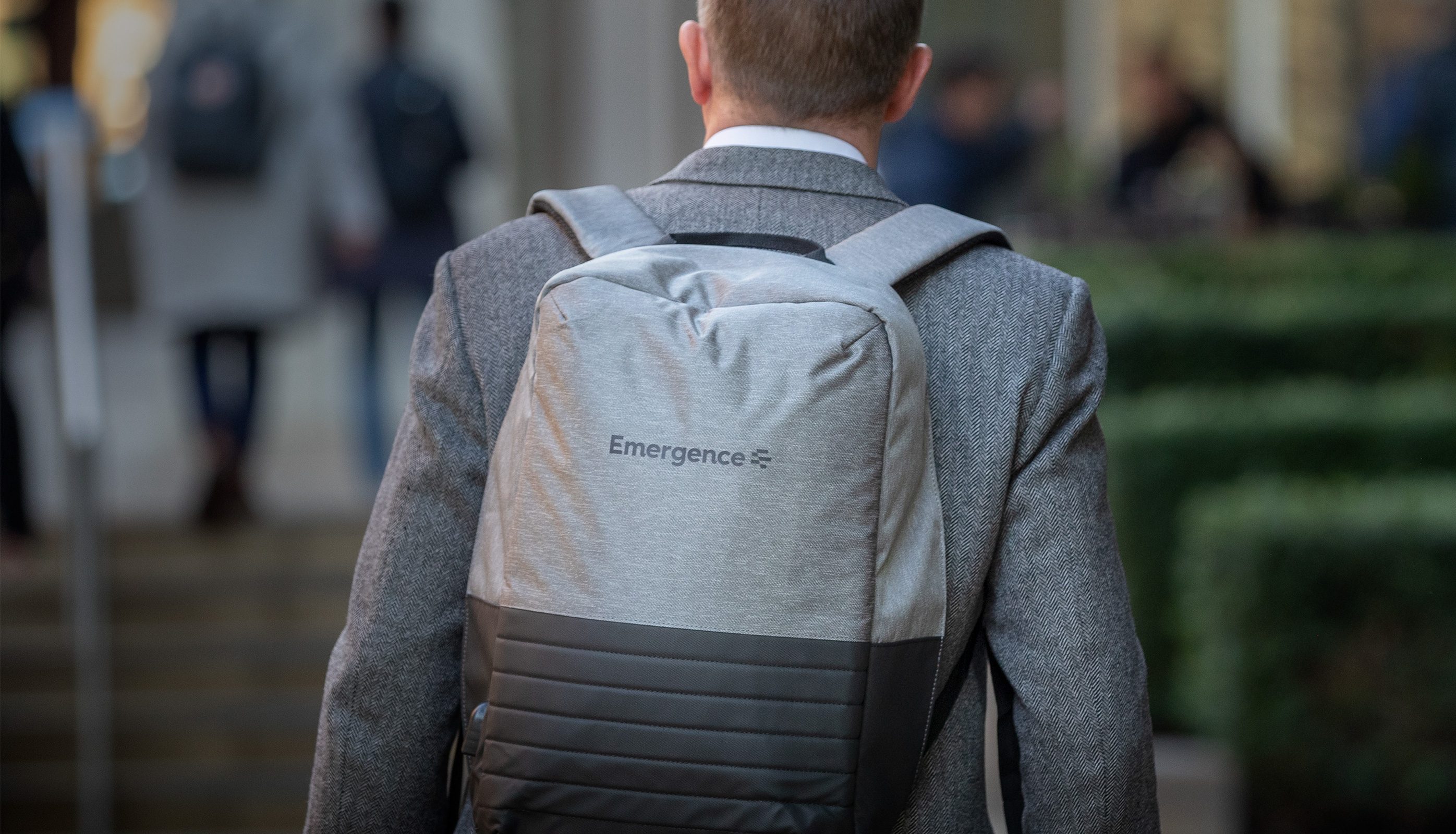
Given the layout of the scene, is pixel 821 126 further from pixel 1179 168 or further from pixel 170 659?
pixel 1179 168

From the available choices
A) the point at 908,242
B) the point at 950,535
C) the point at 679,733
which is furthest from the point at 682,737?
the point at 908,242

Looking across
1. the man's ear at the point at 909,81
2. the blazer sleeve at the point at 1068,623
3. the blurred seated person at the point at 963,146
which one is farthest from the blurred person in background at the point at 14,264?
the blazer sleeve at the point at 1068,623

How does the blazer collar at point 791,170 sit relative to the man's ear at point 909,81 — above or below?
below

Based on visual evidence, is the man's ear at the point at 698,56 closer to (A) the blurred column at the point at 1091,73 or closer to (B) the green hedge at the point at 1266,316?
(B) the green hedge at the point at 1266,316

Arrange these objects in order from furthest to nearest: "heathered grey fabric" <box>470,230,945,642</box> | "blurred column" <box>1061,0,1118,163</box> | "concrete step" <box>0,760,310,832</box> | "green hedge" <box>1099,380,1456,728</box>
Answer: "blurred column" <box>1061,0,1118,163</box>, "concrete step" <box>0,760,310,832</box>, "green hedge" <box>1099,380,1456,728</box>, "heathered grey fabric" <box>470,230,945,642</box>

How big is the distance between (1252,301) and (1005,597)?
19.1 ft

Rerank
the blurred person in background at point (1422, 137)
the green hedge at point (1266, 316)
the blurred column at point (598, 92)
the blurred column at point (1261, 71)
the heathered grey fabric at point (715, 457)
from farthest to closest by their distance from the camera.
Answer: the blurred column at point (1261, 71) < the blurred column at point (598, 92) < the blurred person in background at point (1422, 137) < the green hedge at point (1266, 316) < the heathered grey fabric at point (715, 457)

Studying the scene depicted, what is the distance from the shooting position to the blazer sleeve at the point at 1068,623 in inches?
66.3

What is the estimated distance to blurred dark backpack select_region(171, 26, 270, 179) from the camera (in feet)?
20.7

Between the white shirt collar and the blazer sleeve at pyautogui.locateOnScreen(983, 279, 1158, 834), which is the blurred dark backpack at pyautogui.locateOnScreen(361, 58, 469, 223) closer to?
the white shirt collar

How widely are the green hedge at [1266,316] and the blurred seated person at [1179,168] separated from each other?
80 cm

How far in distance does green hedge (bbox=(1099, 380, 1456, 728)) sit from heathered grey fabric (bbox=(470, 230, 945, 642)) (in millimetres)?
3968

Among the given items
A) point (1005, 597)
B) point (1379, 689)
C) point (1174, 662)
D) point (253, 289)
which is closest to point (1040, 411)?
point (1005, 597)

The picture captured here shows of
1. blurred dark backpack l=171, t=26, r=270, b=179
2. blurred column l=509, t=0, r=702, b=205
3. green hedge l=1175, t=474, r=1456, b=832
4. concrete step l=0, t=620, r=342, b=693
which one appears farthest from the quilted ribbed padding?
blurred column l=509, t=0, r=702, b=205
